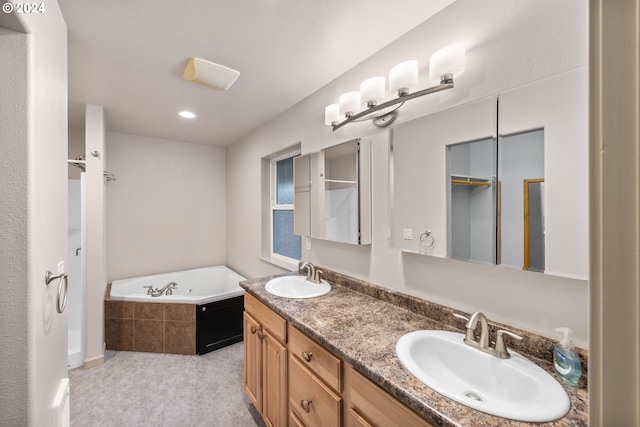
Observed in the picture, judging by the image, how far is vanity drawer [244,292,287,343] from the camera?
1.48 m

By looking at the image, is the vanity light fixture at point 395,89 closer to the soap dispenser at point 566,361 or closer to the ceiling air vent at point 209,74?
the ceiling air vent at point 209,74

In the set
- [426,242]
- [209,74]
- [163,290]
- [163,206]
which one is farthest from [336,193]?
[163,206]

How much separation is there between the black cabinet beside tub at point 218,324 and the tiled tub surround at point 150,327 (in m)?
0.07

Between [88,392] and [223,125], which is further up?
[223,125]

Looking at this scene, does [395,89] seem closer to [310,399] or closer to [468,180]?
[468,180]

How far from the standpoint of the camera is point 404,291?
1493mm

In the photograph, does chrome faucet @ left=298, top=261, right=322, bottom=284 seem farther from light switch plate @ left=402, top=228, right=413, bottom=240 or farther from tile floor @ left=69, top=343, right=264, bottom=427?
tile floor @ left=69, top=343, right=264, bottom=427

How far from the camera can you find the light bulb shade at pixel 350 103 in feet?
5.58

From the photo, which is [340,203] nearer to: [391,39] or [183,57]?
[391,39]

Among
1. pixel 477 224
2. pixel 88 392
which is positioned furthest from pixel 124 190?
pixel 477 224

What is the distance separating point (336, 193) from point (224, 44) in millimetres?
1126

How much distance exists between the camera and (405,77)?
4.42 feet

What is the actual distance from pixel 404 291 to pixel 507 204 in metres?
0.68
